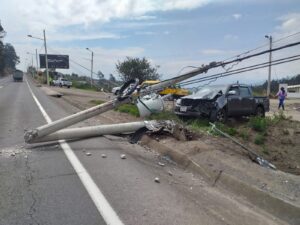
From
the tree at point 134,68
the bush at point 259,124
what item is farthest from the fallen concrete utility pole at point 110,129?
the tree at point 134,68

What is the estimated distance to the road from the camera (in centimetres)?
511

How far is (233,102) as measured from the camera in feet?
53.1

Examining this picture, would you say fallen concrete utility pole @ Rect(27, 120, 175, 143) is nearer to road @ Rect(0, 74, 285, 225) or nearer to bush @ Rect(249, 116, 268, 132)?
road @ Rect(0, 74, 285, 225)

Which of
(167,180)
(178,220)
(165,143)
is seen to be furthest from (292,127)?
(178,220)

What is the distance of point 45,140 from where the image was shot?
388 inches

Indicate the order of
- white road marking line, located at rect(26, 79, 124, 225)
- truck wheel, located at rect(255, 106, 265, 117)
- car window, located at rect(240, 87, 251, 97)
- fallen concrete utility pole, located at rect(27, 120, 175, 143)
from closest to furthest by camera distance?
1. white road marking line, located at rect(26, 79, 124, 225)
2. fallen concrete utility pole, located at rect(27, 120, 175, 143)
3. car window, located at rect(240, 87, 251, 97)
4. truck wheel, located at rect(255, 106, 265, 117)

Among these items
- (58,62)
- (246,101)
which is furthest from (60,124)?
(58,62)

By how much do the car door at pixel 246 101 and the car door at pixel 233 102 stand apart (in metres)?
0.27

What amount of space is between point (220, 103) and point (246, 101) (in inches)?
86.0

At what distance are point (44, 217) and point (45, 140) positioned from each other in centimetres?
501

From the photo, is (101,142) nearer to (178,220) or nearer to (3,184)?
(3,184)

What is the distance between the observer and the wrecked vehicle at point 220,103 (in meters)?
15.2

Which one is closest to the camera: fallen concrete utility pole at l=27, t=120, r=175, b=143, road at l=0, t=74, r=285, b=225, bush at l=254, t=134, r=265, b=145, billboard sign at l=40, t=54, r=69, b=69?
road at l=0, t=74, r=285, b=225

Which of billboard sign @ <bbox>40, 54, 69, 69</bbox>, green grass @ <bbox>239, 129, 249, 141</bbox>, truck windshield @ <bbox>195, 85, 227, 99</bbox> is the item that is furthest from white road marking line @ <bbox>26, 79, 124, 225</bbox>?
billboard sign @ <bbox>40, 54, 69, 69</bbox>
